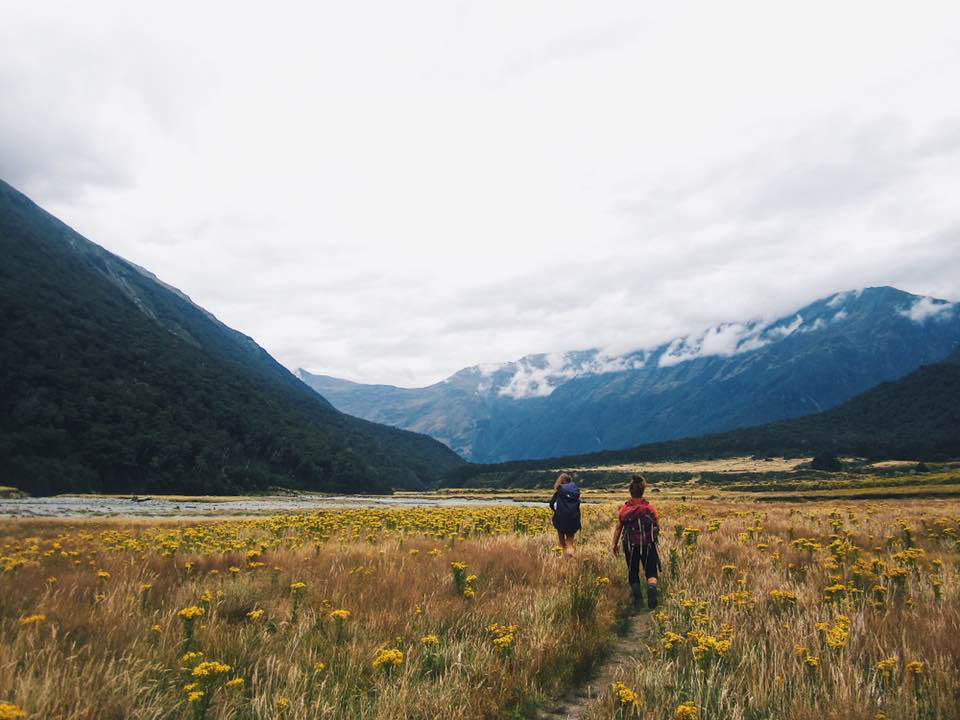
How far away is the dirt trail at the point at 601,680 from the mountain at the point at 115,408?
99.3 metres

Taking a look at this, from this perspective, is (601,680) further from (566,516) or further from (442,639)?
(566,516)

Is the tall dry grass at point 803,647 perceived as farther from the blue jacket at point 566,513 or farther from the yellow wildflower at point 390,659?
the blue jacket at point 566,513

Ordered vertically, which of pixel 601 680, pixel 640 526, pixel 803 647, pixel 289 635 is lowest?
pixel 601 680

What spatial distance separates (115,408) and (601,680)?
118728 mm

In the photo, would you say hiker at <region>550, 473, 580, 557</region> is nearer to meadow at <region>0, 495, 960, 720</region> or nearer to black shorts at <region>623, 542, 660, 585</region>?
meadow at <region>0, 495, 960, 720</region>

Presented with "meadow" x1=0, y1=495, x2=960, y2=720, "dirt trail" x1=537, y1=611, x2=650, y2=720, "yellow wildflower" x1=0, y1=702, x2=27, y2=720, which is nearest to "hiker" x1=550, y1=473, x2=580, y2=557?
"meadow" x1=0, y1=495, x2=960, y2=720

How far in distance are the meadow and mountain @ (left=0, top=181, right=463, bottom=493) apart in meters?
96.1

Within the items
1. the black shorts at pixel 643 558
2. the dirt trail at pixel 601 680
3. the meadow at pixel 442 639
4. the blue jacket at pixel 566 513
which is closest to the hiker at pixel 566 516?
the blue jacket at pixel 566 513

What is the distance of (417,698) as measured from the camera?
4113 mm

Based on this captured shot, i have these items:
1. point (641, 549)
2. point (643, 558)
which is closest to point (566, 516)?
Result: point (643, 558)

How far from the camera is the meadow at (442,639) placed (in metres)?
3.97

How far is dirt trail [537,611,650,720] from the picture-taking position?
4.60 m

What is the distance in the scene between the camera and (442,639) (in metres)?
5.56

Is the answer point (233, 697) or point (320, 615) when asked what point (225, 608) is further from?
point (233, 697)
